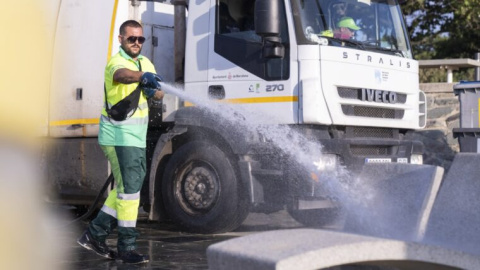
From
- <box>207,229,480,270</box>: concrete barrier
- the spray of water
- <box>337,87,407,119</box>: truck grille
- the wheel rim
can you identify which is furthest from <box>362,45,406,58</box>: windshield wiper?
<box>207,229,480,270</box>: concrete barrier

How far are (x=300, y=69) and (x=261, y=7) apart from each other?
73 centimetres

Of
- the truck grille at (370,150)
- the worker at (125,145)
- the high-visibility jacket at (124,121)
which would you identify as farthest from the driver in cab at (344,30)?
the high-visibility jacket at (124,121)

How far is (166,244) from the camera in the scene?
879 centimetres

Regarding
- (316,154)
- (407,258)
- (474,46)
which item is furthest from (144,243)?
(474,46)

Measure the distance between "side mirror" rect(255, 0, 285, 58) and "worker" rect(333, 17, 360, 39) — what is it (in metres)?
0.67

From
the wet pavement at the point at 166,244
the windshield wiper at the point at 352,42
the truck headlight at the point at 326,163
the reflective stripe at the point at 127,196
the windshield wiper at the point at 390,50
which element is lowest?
the wet pavement at the point at 166,244

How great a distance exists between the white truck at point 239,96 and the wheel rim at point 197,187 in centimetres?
1

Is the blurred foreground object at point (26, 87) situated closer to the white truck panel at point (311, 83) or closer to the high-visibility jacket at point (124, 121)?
the high-visibility jacket at point (124, 121)

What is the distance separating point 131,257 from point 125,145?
927mm

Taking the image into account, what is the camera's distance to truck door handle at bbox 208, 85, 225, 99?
941 cm

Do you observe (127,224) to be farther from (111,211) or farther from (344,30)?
(344,30)

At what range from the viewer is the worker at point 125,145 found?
24.4ft

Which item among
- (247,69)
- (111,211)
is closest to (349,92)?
(247,69)

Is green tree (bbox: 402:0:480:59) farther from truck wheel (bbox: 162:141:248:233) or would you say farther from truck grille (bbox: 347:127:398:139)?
truck wheel (bbox: 162:141:248:233)
